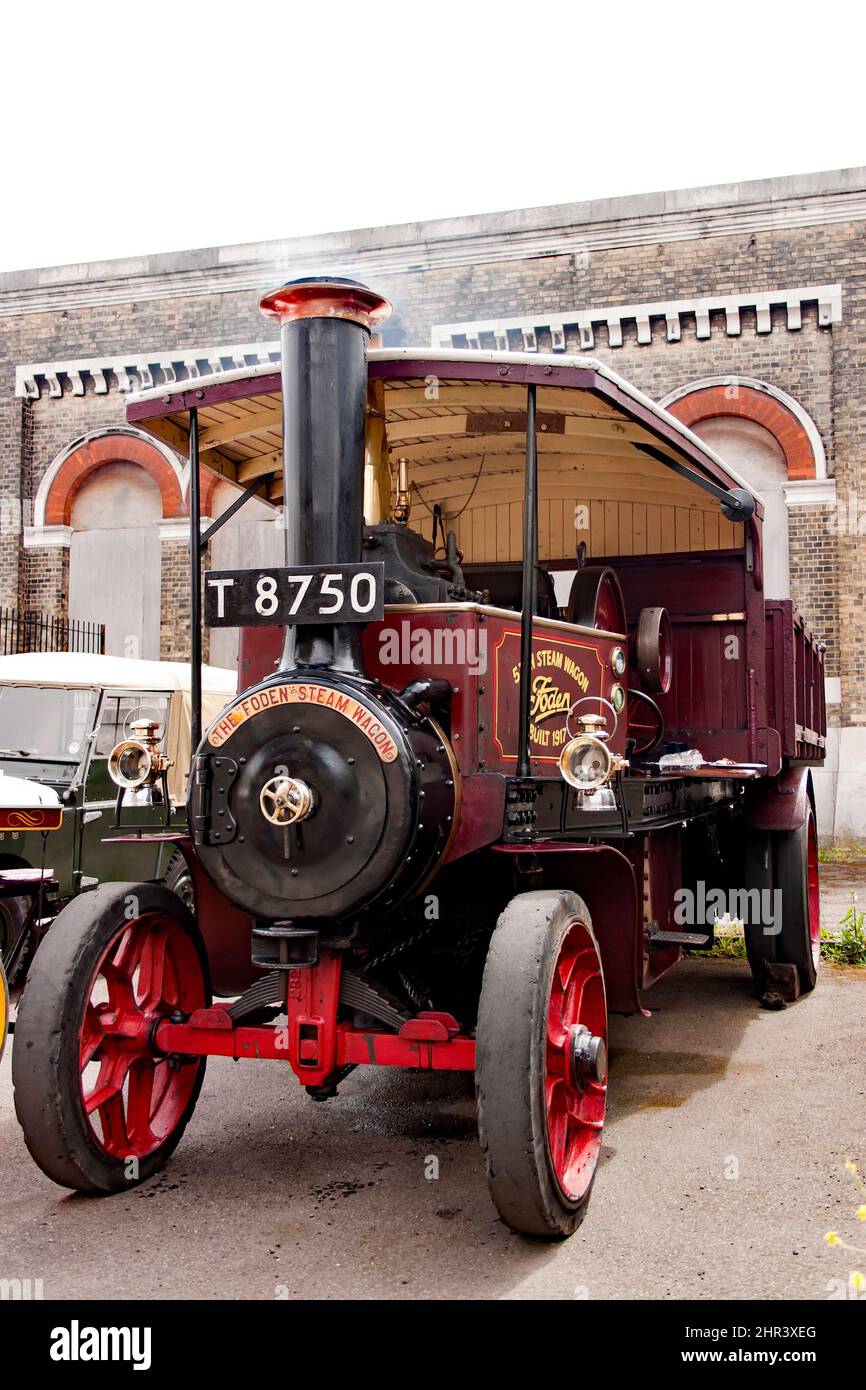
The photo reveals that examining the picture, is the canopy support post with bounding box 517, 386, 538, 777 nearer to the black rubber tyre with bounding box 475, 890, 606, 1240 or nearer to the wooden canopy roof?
the wooden canopy roof

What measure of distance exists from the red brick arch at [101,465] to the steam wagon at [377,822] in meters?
11.1

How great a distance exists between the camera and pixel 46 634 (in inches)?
635

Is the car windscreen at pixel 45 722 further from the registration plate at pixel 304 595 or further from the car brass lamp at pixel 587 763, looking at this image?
the car brass lamp at pixel 587 763

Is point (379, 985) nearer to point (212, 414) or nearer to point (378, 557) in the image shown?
point (378, 557)

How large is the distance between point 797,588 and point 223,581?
11087 millimetres

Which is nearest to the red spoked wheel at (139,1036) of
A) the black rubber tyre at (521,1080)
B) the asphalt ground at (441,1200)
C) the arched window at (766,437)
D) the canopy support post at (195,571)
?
the asphalt ground at (441,1200)

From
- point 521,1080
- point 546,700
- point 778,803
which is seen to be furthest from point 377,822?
point 778,803

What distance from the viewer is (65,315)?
54.1 feet

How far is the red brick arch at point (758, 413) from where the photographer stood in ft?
46.0

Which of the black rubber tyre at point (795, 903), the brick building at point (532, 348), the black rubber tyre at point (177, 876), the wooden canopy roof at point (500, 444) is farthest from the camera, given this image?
the brick building at point (532, 348)

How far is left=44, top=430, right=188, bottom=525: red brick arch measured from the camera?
52.0 ft

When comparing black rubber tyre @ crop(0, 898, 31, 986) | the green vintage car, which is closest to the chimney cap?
the green vintage car

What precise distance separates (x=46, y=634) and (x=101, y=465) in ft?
7.65

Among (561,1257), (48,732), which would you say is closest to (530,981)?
(561,1257)
